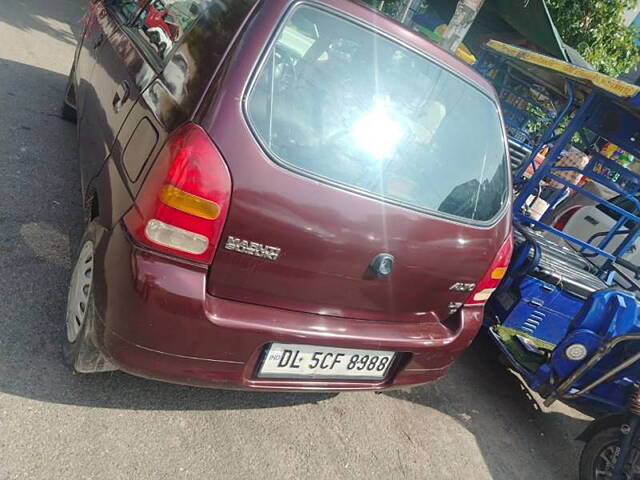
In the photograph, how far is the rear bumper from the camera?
5.70 feet

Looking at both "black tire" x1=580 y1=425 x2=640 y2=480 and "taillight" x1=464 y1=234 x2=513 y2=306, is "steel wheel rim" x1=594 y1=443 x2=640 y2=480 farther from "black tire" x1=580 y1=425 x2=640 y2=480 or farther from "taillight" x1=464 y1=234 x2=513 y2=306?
"taillight" x1=464 y1=234 x2=513 y2=306

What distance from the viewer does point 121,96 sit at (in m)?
2.34

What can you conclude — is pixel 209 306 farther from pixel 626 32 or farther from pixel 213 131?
pixel 626 32

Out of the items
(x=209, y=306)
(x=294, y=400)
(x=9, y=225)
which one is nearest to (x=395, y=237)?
(x=209, y=306)

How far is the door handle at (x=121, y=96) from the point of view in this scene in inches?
89.9

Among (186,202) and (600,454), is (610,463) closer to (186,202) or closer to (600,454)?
(600,454)

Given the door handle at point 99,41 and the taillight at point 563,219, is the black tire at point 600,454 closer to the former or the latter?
the door handle at point 99,41

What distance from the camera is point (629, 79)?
21.3 m

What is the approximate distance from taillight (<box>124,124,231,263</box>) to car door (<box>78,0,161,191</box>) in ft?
1.97

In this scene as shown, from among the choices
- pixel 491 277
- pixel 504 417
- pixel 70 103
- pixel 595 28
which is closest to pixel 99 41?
pixel 70 103

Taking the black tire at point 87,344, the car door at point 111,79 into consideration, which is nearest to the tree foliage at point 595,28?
the car door at point 111,79

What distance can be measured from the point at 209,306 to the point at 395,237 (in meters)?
0.75

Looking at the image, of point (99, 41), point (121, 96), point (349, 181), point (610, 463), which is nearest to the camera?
point (349, 181)

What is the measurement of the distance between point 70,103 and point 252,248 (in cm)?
343
